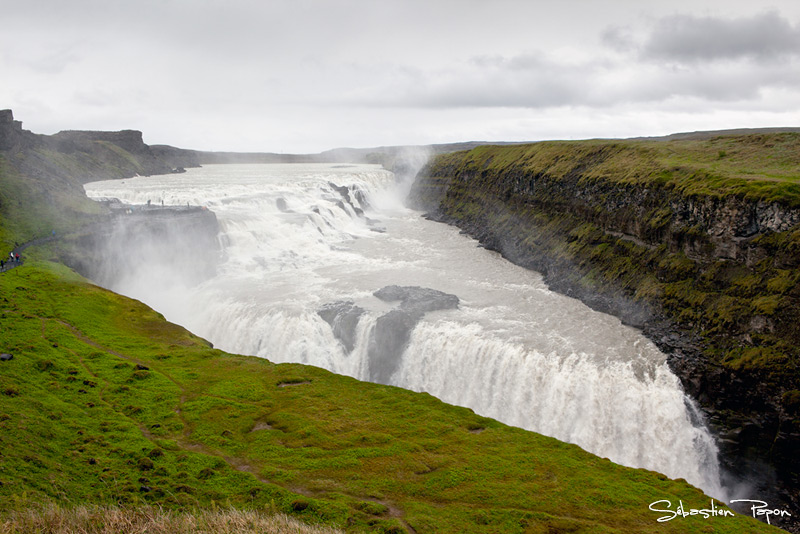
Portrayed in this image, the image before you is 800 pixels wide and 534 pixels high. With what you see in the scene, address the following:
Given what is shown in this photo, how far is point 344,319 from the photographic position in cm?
3434

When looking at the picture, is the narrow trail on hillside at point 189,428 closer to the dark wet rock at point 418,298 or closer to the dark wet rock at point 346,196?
the dark wet rock at point 418,298

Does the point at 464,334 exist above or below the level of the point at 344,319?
below

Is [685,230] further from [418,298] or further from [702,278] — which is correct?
[418,298]

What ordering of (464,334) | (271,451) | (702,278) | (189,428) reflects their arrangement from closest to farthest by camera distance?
1. (271,451)
2. (189,428)
3. (464,334)
4. (702,278)

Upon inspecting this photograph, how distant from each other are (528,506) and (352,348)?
65.5 feet

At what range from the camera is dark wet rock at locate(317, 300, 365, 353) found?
33625mm

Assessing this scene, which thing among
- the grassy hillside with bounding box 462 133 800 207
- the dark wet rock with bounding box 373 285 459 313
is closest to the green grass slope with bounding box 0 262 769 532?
the dark wet rock with bounding box 373 285 459 313

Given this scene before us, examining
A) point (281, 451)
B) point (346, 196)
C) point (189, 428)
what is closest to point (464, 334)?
point (281, 451)

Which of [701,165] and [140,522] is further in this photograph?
[701,165]

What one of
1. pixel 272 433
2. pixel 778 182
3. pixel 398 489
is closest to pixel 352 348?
pixel 272 433

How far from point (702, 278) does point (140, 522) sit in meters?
32.7

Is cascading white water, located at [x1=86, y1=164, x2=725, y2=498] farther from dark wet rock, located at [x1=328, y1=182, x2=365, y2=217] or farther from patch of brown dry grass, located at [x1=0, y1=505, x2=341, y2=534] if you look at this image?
dark wet rock, located at [x1=328, y1=182, x2=365, y2=217]

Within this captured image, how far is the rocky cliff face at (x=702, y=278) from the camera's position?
979 inches

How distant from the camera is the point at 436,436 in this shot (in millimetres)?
18844
